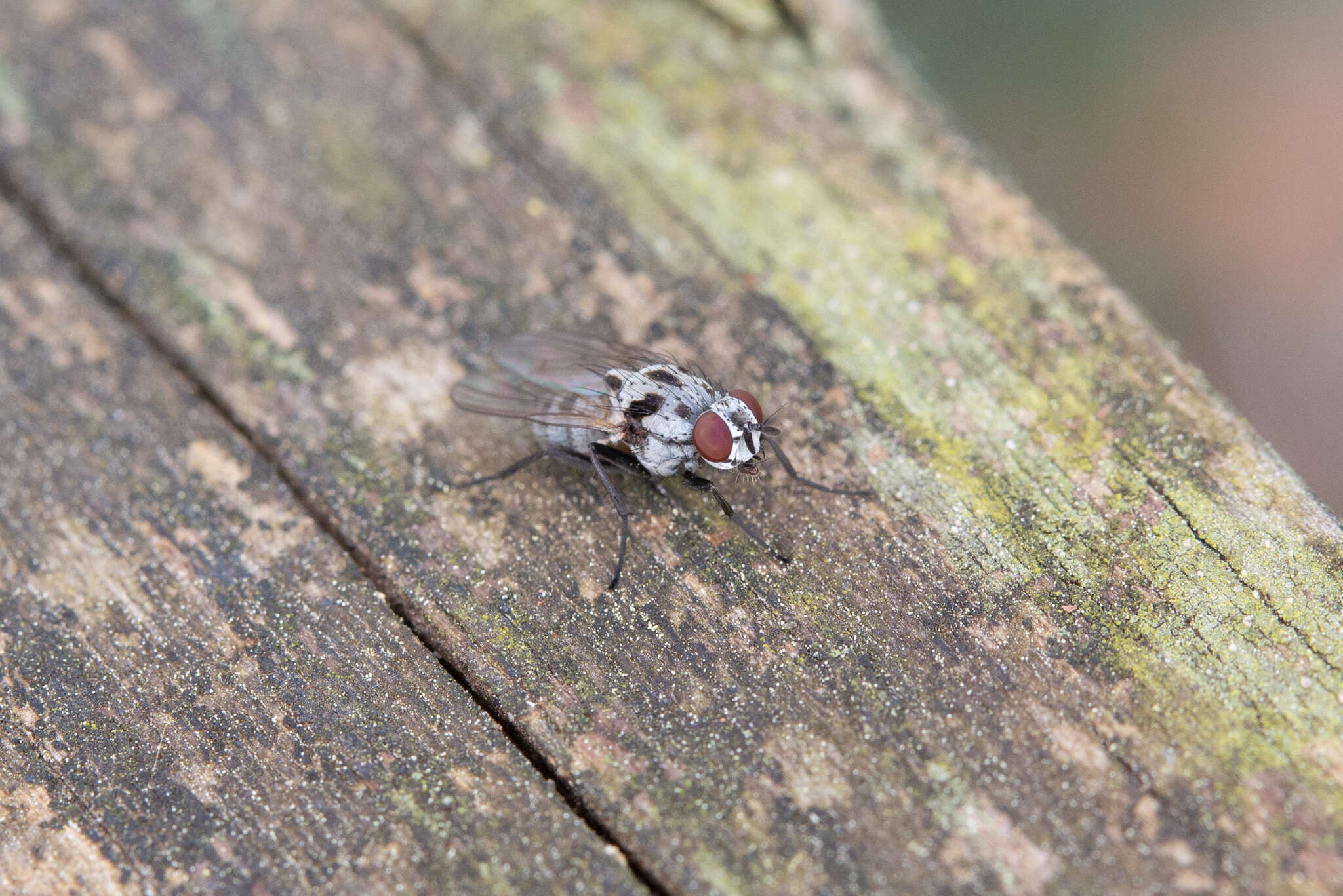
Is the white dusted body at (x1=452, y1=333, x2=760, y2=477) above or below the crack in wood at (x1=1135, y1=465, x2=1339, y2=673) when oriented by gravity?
below

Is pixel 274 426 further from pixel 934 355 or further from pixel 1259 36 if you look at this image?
pixel 1259 36

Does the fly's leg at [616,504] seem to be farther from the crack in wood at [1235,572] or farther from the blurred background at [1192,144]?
the blurred background at [1192,144]

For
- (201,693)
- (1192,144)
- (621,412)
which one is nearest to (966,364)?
(621,412)

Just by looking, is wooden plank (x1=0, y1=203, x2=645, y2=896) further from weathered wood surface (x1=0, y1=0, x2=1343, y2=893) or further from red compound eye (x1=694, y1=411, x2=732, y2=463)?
red compound eye (x1=694, y1=411, x2=732, y2=463)

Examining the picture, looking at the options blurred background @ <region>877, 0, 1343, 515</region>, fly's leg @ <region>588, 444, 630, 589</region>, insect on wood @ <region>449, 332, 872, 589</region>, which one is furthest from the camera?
blurred background @ <region>877, 0, 1343, 515</region>

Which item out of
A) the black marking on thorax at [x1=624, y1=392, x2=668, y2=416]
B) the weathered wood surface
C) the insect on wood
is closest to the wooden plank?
the weathered wood surface

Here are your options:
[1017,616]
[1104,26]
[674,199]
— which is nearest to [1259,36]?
[1104,26]
